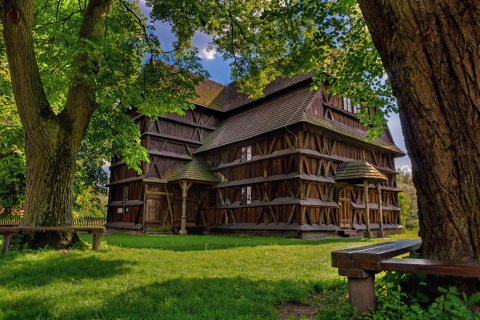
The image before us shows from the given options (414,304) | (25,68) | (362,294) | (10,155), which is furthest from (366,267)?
(10,155)

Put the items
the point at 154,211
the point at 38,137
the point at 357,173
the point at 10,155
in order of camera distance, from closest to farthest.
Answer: the point at 38,137 < the point at 10,155 < the point at 357,173 < the point at 154,211

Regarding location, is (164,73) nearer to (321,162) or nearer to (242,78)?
(242,78)

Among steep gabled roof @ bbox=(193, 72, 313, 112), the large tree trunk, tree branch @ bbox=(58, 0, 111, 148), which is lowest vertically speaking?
the large tree trunk

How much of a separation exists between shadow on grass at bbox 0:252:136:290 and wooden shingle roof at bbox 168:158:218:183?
459 inches

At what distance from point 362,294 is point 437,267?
0.72 m

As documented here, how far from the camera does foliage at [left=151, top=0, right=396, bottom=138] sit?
303 inches

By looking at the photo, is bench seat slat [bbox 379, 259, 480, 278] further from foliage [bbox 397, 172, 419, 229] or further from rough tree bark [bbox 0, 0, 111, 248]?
foliage [bbox 397, 172, 419, 229]

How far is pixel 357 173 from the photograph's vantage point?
50.0 feet

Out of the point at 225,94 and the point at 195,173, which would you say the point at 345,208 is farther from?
the point at 225,94

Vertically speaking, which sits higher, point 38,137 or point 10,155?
point 10,155

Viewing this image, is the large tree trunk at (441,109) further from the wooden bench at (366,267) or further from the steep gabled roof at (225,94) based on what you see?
the steep gabled roof at (225,94)

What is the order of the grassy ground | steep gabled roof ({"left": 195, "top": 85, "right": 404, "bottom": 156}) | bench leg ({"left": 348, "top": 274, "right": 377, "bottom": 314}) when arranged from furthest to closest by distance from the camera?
1. steep gabled roof ({"left": 195, "top": 85, "right": 404, "bottom": 156})
2. the grassy ground
3. bench leg ({"left": 348, "top": 274, "right": 377, "bottom": 314})

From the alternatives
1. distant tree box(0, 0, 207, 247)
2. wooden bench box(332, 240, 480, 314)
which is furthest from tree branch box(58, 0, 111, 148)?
wooden bench box(332, 240, 480, 314)

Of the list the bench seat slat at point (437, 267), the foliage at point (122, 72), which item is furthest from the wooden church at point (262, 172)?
the bench seat slat at point (437, 267)
